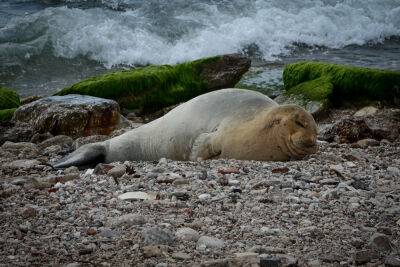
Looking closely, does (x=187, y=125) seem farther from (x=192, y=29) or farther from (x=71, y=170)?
(x=192, y=29)

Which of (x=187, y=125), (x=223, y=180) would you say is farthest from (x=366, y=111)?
(x=223, y=180)

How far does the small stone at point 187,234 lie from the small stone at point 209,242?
0.04m

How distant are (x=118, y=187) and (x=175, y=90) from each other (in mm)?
5606

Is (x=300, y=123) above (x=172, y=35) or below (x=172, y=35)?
above

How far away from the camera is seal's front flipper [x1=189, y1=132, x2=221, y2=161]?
16.6 feet

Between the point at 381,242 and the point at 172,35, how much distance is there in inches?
489

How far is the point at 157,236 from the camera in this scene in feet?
9.87

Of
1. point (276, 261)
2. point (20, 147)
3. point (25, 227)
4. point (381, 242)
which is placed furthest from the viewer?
point (20, 147)

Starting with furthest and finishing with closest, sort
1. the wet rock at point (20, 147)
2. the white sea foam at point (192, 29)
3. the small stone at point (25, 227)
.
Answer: the white sea foam at point (192, 29), the wet rock at point (20, 147), the small stone at point (25, 227)

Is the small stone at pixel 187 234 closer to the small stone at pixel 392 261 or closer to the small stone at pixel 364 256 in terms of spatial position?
the small stone at pixel 364 256

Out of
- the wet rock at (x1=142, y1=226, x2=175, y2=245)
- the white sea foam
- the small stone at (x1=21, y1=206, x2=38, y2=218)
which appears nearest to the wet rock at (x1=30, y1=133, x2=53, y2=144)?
the small stone at (x1=21, y1=206, x2=38, y2=218)

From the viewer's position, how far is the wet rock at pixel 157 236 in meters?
2.98

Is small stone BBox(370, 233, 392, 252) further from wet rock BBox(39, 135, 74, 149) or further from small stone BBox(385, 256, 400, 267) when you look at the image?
wet rock BBox(39, 135, 74, 149)

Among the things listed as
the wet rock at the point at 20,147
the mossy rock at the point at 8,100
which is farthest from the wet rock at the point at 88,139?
the mossy rock at the point at 8,100
